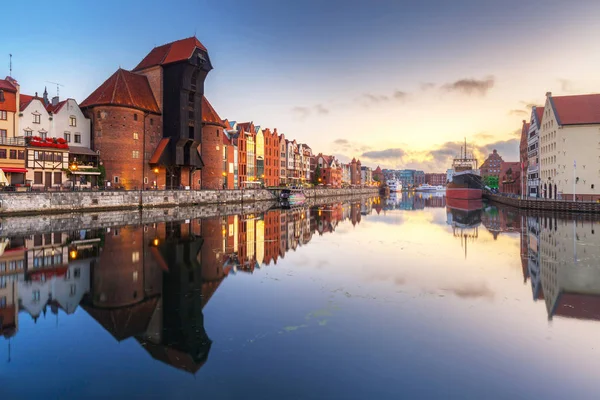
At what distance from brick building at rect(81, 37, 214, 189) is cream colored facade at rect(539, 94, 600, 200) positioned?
5889cm

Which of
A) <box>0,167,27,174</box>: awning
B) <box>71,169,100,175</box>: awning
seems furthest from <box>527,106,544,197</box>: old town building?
<box>0,167,27,174</box>: awning

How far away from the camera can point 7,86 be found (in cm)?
4597

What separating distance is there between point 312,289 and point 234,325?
14.3ft

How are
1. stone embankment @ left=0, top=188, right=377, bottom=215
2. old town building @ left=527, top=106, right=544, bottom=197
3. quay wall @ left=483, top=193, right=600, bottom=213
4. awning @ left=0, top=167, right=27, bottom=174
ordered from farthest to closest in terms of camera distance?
old town building @ left=527, top=106, right=544, bottom=197
quay wall @ left=483, top=193, right=600, bottom=213
awning @ left=0, top=167, right=27, bottom=174
stone embankment @ left=0, top=188, right=377, bottom=215

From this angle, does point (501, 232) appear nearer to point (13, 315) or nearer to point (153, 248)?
point (153, 248)

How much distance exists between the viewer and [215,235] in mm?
28125

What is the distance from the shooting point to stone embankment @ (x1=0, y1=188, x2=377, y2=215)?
125 ft

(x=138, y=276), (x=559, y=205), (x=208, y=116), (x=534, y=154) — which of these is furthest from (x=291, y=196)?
(x=138, y=276)

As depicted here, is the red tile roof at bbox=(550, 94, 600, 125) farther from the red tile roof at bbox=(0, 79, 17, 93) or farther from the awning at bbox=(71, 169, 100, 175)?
the red tile roof at bbox=(0, 79, 17, 93)

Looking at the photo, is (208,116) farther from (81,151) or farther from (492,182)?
(492,182)

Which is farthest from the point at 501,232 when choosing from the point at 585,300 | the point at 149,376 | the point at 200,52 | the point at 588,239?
the point at 200,52

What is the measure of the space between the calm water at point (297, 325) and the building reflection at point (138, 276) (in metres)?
0.08

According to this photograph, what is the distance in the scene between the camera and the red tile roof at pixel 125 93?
181 ft

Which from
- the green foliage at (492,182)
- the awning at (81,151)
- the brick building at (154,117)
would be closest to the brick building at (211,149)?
the brick building at (154,117)
